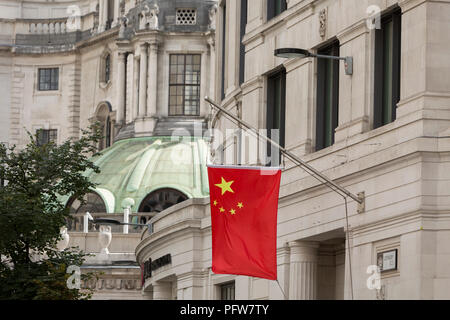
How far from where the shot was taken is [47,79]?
11900 centimetres

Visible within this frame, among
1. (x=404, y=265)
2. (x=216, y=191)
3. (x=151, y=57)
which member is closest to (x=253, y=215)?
(x=216, y=191)

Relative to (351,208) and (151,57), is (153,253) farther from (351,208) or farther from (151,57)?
(151,57)

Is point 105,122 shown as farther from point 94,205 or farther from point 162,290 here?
point 162,290

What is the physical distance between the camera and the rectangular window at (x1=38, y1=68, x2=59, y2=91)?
389 feet

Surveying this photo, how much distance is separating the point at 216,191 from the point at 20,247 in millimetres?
9400

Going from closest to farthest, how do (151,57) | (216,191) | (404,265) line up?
(404,265)
(216,191)
(151,57)

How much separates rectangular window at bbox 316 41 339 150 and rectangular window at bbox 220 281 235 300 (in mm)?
7283

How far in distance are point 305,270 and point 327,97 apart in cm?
424

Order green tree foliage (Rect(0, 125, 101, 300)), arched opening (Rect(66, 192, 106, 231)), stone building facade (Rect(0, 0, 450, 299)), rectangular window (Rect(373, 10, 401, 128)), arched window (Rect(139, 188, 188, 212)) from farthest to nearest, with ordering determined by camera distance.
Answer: arched window (Rect(139, 188, 188, 212)), arched opening (Rect(66, 192, 106, 231)), green tree foliage (Rect(0, 125, 101, 300)), rectangular window (Rect(373, 10, 401, 128)), stone building facade (Rect(0, 0, 450, 299))

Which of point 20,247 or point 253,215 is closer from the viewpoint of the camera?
point 253,215

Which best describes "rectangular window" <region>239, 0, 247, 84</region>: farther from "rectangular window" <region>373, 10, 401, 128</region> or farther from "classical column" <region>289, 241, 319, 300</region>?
"rectangular window" <region>373, 10, 401, 128</region>

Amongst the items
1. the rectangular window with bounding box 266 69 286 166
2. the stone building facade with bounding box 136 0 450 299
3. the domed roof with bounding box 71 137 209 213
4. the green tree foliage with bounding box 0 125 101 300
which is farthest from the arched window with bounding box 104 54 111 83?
the rectangular window with bounding box 266 69 286 166

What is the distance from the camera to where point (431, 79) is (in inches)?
1405

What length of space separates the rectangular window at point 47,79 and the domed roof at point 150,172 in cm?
2414
